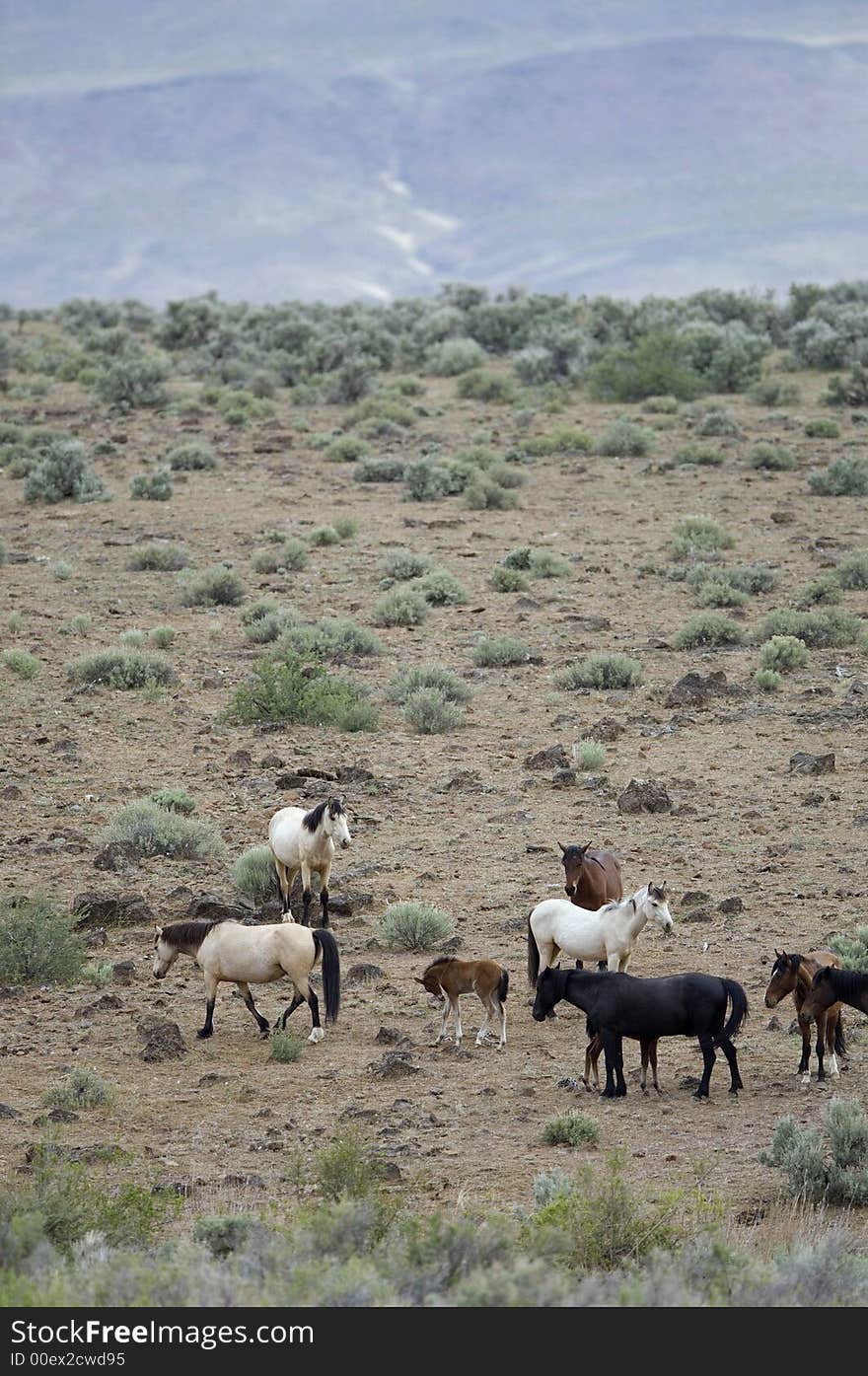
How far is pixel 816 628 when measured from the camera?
20109 millimetres

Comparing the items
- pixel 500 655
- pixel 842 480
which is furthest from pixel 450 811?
pixel 842 480

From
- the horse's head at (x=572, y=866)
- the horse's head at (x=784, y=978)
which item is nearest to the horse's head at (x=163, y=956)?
the horse's head at (x=572, y=866)

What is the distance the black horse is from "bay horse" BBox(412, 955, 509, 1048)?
0.90 meters

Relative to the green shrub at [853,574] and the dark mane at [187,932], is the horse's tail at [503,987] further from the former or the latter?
the green shrub at [853,574]

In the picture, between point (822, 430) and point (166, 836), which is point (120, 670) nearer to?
point (166, 836)

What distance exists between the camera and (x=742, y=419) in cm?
3584

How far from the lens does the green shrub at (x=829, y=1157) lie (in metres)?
8.30

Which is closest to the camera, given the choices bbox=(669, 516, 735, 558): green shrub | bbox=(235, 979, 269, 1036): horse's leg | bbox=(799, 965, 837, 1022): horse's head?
bbox=(799, 965, 837, 1022): horse's head

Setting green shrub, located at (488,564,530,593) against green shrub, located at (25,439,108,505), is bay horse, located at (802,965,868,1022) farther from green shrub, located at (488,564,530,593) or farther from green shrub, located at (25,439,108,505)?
green shrub, located at (25,439,108,505)

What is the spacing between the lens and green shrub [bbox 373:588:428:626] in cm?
2153

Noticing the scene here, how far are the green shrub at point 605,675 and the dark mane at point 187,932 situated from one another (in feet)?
28.1

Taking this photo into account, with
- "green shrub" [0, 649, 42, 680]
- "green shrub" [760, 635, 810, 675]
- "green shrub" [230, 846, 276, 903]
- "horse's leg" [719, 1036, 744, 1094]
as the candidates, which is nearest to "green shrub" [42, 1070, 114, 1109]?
"green shrub" [230, 846, 276, 903]

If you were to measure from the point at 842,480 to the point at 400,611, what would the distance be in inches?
425
